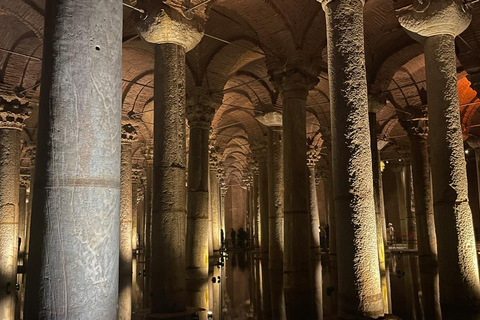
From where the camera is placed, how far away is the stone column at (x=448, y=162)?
246 inches

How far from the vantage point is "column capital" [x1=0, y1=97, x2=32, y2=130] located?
1050cm

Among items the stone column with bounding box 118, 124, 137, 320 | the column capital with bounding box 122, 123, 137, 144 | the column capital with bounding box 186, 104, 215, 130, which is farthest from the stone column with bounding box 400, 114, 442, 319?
the column capital with bounding box 122, 123, 137, 144

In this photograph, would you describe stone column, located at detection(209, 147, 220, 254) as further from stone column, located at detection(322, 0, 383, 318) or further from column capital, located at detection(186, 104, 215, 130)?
stone column, located at detection(322, 0, 383, 318)

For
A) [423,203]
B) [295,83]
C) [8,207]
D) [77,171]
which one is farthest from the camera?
[423,203]

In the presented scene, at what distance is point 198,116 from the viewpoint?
1141 cm

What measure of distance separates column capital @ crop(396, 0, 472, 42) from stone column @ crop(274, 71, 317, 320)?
261 centimetres

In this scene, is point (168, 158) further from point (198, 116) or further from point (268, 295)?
Result: point (198, 116)

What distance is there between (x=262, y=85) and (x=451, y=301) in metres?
9.58

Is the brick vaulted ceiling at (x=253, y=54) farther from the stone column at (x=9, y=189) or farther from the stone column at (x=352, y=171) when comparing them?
the stone column at (x=352, y=171)

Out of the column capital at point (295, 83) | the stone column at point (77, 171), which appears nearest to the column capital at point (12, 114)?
the column capital at point (295, 83)

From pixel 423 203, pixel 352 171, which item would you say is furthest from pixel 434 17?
pixel 423 203

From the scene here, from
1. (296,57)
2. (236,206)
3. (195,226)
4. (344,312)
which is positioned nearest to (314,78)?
(296,57)

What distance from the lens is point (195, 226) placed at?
10492 millimetres

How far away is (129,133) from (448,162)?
31.9ft
